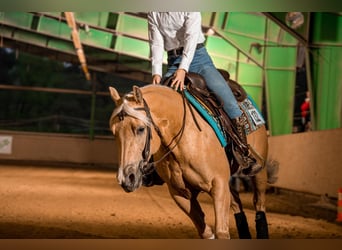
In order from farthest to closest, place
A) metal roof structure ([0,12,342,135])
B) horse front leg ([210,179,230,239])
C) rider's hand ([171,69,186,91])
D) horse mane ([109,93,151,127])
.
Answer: metal roof structure ([0,12,342,135]) → rider's hand ([171,69,186,91]) → horse front leg ([210,179,230,239]) → horse mane ([109,93,151,127])

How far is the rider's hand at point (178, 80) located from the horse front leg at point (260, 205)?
974mm

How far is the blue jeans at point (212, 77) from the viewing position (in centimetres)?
262

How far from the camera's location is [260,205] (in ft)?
10.2

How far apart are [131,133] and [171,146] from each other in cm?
24

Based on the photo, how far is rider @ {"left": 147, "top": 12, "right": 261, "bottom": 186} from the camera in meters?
2.61

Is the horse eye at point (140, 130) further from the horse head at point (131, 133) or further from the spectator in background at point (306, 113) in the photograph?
the spectator in background at point (306, 113)

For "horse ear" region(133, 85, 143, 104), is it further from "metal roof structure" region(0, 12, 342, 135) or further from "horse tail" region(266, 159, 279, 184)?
"metal roof structure" region(0, 12, 342, 135)

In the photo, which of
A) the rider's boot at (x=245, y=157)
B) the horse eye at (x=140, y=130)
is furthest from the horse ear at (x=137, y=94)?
the rider's boot at (x=245, y=157)

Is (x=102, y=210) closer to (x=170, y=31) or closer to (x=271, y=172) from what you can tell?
(x=271, y=172)

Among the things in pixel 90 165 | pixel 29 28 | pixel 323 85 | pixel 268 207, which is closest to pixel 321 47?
pixel 323 85

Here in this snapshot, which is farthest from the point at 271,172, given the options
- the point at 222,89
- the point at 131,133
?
the point at 131,133

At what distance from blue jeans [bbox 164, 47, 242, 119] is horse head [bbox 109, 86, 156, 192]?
479mm

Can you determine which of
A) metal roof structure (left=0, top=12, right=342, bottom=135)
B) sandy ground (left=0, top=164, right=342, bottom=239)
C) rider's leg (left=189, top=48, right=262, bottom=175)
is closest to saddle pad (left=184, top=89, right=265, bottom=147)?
rider's leg (left=189, top=48, right=262, bottom=175)

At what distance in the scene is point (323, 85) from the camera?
179 inches
